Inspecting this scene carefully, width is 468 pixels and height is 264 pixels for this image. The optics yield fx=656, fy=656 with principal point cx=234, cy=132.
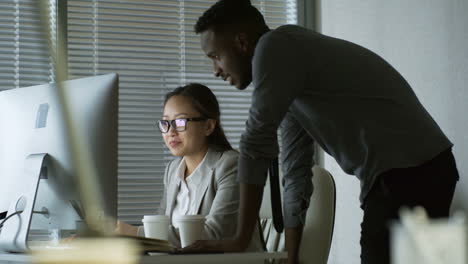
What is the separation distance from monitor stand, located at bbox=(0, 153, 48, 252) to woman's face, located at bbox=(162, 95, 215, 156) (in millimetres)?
754

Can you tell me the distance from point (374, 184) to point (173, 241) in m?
0.55

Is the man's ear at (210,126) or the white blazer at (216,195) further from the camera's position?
the man's ear at (210,126)

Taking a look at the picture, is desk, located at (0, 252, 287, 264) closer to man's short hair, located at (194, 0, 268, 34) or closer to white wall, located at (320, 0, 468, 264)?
man's short hair, located at (194, 0, 268, 34)

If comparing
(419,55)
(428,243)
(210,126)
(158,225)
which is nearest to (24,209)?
(158,225)

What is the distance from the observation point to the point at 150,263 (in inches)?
55.5

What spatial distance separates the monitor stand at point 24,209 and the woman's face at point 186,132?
754 millimetres

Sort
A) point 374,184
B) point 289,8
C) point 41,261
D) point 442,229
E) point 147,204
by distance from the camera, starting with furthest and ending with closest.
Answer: point 289,8 → point 147,204 → point 374,184 → point 41,261 → point 442,229

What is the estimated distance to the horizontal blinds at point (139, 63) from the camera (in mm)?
3549

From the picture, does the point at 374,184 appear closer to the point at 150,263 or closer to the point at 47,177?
the point at 150,263

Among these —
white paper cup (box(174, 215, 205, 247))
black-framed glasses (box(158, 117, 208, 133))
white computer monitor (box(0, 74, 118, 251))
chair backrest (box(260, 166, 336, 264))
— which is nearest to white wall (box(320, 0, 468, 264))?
chair backrest (box(260, 166, 336, 264))

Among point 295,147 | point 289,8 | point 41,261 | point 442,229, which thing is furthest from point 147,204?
point 442,229

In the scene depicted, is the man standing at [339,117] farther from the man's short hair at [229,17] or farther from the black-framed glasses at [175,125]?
the black-framed glasses at [175,125]

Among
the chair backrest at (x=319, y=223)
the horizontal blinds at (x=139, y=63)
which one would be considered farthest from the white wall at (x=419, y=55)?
the horizontal blinds at (x=139, y=63)

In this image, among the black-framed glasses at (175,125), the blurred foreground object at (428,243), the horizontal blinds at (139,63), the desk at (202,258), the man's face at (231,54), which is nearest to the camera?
the blurred foreground object at (428,243)
